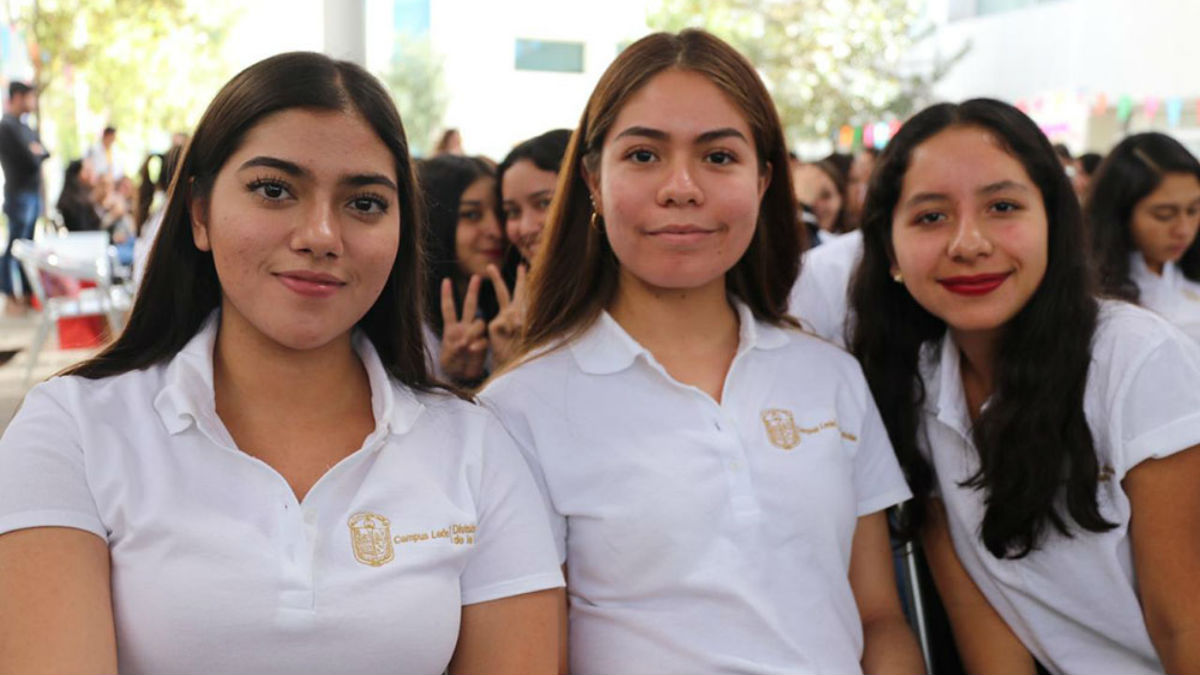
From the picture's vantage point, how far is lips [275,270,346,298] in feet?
5.84

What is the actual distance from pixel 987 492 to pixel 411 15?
28228mm

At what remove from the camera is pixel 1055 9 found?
1712cm

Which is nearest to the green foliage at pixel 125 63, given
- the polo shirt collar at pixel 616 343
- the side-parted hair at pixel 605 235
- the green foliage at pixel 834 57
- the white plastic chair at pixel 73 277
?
the green foliage at pixel 834 57

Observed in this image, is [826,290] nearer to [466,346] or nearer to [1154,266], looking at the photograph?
[466,346]

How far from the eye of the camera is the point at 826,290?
11.0 feet

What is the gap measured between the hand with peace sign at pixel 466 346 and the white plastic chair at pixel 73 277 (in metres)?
4.13

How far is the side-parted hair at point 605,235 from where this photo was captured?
222 centimetres

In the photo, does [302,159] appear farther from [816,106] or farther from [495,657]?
[816,106]

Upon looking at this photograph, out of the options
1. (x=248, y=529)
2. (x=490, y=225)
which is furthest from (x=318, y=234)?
(x=490, y=225)

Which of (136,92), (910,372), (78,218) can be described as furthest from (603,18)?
(910,372)

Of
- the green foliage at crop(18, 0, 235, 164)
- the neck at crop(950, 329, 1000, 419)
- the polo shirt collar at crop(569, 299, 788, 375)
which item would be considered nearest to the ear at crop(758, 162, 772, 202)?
the polo shirt collar at crop(569, 299, 788, 375)

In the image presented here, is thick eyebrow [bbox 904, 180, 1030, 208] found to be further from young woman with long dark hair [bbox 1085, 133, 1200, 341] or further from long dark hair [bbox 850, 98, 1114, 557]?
young woman with long dark hair [bbox 1085, 133, 1200, 341]

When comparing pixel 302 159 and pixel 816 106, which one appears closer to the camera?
pixel 302 159

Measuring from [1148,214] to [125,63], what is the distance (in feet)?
65.7
